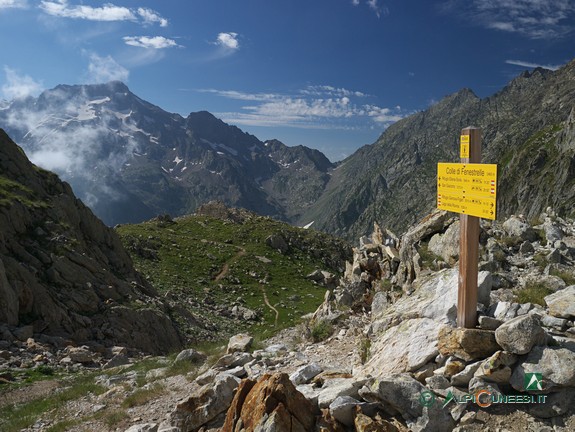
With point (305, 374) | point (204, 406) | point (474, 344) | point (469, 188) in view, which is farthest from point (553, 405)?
point (204, 406)

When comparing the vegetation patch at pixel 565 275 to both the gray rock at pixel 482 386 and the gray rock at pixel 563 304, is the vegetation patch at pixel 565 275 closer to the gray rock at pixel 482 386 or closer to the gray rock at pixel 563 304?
the gray rock at pixel 563 304

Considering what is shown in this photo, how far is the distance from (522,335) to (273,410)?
18.0 ft

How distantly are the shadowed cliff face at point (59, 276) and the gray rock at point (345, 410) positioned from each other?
65.4 feet

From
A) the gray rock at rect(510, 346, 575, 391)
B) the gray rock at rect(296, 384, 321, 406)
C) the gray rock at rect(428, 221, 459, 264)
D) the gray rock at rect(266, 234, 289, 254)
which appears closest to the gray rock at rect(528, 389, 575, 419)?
the gray rock at rect(510, 346, 575, 391)

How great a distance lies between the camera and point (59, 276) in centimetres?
2586

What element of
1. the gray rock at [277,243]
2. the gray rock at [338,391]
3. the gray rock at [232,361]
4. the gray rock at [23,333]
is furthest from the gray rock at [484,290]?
the gray rock at [277,243]

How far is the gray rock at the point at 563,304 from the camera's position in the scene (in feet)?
30.6

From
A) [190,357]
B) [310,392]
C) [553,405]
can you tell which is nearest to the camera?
[553,405]

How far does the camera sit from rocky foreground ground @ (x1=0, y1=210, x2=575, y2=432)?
781cm

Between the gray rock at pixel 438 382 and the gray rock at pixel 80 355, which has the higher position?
the gray rock at pixel 438 382

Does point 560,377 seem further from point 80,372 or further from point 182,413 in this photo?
point 80,372

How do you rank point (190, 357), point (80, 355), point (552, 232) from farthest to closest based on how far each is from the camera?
point (80, 355) < point (190, 357) < point (552, 232)

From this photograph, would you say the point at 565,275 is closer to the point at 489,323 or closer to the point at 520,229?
the point at 520,229

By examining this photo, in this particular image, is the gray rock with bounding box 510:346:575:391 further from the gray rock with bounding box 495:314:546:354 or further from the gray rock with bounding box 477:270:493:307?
the gray rock with bounding box 477:270:493:307
